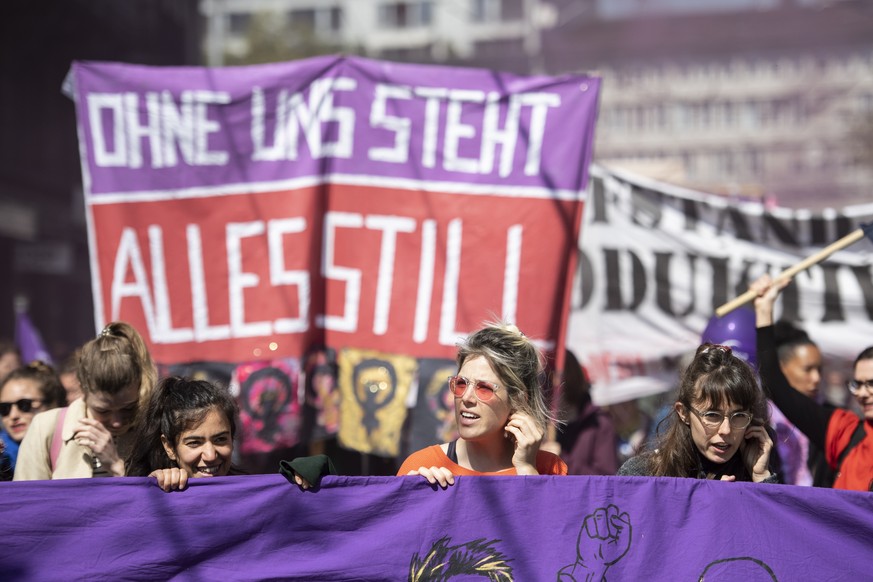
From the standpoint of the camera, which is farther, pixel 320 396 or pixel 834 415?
pixel 320 396

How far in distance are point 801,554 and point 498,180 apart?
7.78ft

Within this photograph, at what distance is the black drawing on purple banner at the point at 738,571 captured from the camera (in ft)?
9.55

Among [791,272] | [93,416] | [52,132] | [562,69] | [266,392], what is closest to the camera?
[93,416]

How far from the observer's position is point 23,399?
4039mm

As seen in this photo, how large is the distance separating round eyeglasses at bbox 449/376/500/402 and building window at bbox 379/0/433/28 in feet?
190

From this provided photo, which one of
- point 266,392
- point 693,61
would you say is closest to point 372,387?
point 266,392

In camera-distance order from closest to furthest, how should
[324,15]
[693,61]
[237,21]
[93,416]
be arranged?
1. [93,416]
2. [693,61]
3. [237,21]
4. [324,15]

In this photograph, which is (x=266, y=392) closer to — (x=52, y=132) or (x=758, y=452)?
(x=758, y=452)

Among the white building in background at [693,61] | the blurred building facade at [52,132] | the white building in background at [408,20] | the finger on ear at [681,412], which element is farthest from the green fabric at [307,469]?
the white building in background at [408,20]

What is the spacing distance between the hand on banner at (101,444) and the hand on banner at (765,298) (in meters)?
2.20

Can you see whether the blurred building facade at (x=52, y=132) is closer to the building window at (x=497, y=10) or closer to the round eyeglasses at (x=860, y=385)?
the round eyeglasses at (x=860, y=385)

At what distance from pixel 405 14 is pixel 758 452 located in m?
58.4

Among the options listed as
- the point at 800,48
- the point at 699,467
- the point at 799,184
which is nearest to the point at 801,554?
the point at 699,467

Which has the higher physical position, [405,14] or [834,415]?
[405,14]
